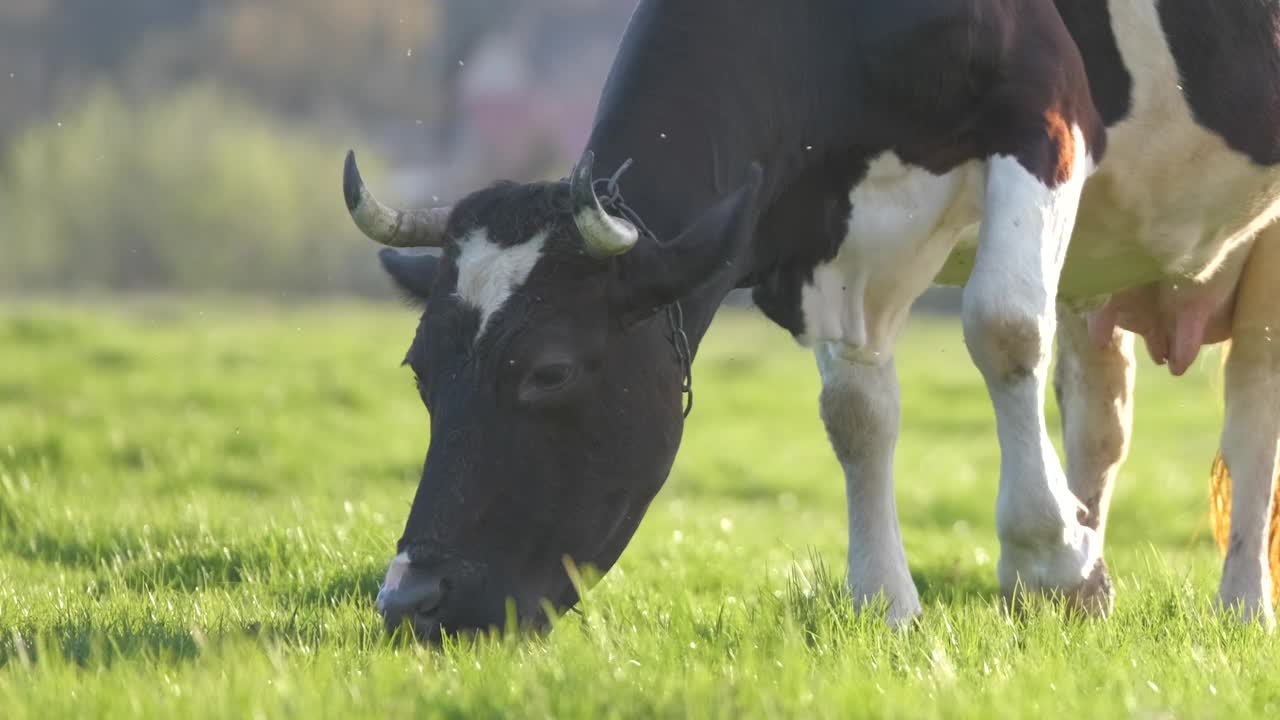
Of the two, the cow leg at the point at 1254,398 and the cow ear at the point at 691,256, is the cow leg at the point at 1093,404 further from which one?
the cow ear at the point at 691,256

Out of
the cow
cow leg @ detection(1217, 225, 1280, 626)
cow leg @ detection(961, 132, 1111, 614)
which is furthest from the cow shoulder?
cow leg @ detection(961, 132, 1111, 614)

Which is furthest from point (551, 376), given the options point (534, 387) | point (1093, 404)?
point (1093, 404)

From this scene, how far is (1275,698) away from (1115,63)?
2436 millimetres

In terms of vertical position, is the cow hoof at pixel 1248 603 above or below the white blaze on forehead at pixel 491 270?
below

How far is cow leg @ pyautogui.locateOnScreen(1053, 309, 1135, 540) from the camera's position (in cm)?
670

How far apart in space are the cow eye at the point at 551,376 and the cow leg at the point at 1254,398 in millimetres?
3022

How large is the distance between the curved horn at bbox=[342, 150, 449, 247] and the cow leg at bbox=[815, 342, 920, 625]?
70.1 inches

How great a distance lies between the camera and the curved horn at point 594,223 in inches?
151

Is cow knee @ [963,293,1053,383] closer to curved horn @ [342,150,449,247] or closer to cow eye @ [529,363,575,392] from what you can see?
cow eye @ [529,363,575,392]

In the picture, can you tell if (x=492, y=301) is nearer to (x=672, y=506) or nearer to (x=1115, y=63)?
(x=1115, y=63)

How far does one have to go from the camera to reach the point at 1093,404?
679 centimetres

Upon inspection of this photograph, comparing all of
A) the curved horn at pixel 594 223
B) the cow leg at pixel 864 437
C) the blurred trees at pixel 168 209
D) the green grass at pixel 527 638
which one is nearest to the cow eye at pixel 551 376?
the curved horn at pixel 594 223

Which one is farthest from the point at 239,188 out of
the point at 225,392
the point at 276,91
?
the point at 225,392

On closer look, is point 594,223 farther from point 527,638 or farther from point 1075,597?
point 1075,597
